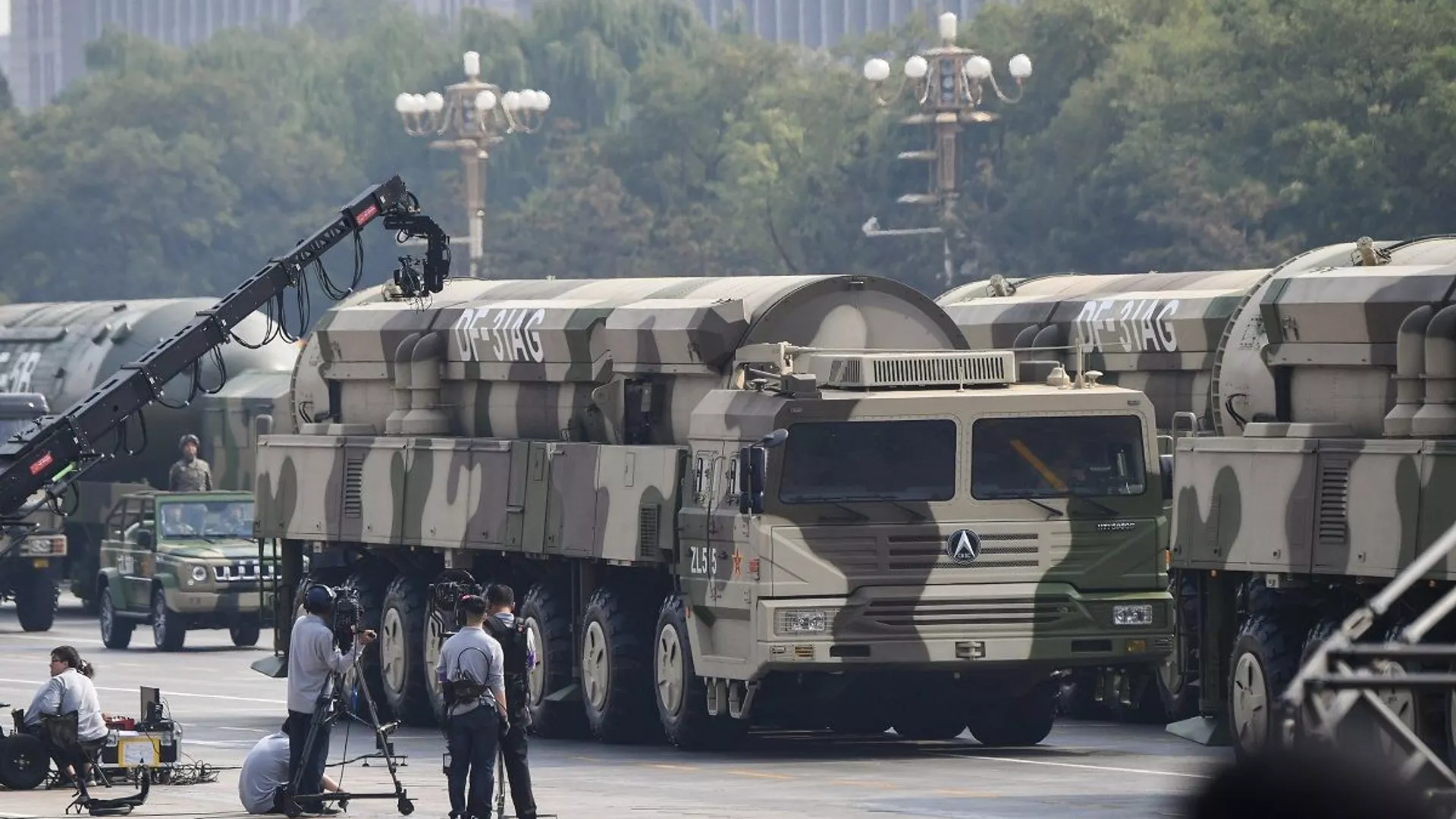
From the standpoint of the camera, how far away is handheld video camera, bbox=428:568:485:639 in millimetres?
20766

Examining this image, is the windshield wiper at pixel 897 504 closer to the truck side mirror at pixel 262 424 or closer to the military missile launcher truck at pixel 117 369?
the truck side mirror at pixel 262 424

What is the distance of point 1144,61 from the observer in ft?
243

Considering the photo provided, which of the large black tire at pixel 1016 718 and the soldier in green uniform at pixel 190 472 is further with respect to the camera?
the soldier in green uniform at pixel 190 472

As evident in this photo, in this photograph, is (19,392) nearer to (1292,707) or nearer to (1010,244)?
(1010,244)

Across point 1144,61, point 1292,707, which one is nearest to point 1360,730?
point 1292,707

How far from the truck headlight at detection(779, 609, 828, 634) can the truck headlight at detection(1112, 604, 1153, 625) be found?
1.94m

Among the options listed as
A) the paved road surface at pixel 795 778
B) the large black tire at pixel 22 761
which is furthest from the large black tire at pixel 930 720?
the large black tire at pixel 22 761

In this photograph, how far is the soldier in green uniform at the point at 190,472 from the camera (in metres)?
43.6

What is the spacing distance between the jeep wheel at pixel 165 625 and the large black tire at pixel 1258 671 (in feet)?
63.9

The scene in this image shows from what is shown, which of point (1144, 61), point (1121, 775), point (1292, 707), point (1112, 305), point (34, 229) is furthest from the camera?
point (34, 229)

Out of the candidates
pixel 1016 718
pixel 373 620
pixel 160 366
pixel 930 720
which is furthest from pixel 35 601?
pixel 1016 718

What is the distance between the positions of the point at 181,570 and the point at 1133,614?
58.1 ft

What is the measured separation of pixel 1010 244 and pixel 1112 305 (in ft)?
164

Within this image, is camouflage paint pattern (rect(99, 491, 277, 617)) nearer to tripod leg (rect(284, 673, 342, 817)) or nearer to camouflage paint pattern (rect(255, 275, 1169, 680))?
camouflage paint pattern (rect(255, 275, 1169, 680))
